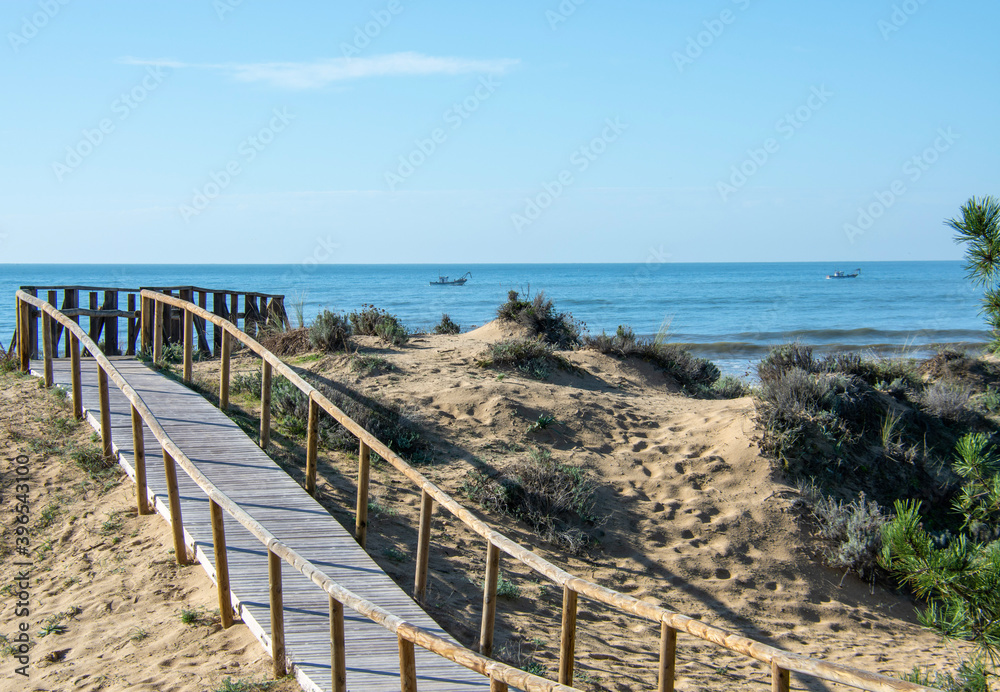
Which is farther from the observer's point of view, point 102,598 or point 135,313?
point 135,313

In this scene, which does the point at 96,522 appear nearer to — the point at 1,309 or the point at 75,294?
the point at 75,294

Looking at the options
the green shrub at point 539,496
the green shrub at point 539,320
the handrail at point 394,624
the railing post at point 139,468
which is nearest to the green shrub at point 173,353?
Result: the green shrub at point 539,320

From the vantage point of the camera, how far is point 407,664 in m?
3.54

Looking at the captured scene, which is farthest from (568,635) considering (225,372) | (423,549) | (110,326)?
(110,326)

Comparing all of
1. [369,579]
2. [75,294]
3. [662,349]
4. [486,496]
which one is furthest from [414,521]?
[75,294]

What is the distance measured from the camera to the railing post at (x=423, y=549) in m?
5.49

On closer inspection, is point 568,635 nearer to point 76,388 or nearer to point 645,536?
point 645,536

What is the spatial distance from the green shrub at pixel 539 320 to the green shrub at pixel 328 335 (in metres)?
3.55

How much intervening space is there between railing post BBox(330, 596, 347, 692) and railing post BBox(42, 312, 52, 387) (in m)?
8.03

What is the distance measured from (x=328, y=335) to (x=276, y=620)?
298 inches

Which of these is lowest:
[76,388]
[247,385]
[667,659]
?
[667,659]

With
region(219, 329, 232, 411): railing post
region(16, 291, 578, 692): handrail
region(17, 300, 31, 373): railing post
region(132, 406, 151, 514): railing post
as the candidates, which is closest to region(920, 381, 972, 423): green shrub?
region(219, 329, 232, 411): railing post

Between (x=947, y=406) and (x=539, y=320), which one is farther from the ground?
(x=539, y=320)

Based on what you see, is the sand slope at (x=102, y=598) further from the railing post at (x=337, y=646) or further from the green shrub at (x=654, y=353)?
the green shrub at (x=654, y=353)
